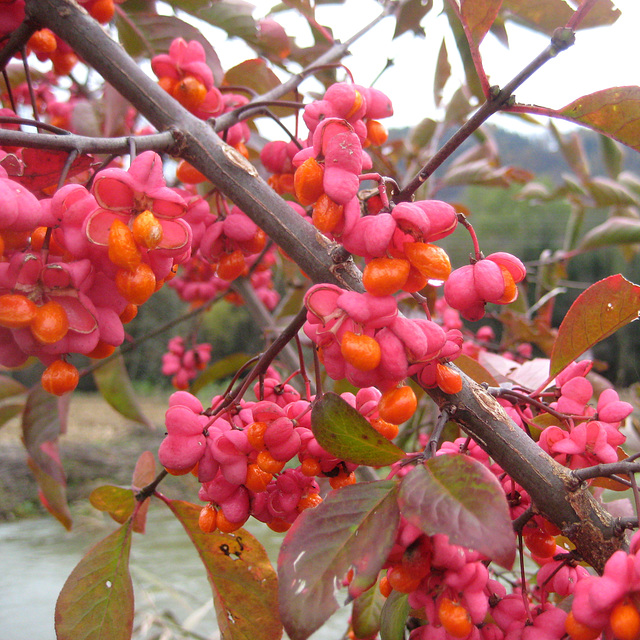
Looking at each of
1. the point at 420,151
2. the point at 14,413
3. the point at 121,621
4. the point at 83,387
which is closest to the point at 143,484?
the point at 121,621

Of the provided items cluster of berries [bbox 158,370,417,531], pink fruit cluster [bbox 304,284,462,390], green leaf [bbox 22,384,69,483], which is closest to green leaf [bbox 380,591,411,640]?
cluster of berries [bbox 158,370,417,531]

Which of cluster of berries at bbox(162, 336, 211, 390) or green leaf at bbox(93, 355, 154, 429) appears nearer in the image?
green leaf at bbox(93, 355, 154, 429)

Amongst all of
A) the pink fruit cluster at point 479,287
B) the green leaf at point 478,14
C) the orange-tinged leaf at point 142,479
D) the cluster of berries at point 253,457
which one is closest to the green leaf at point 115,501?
the orange-tinged leaf at point 142,479

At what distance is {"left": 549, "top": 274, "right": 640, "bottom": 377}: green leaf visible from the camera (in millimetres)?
417

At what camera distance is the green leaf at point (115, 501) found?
1.84ft

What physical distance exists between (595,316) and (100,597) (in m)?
0.48

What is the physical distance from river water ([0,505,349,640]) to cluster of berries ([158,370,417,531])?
0.90 m

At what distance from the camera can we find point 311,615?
0.30m

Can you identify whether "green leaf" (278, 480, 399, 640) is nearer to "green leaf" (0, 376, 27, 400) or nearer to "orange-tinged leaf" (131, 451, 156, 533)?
"orange-tinged leaf" (131, 451, 156, 533)

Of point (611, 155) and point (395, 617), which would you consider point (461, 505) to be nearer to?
point (395, 617)

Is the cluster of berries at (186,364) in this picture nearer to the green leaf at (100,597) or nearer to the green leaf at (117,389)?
the green leaf at (117,389)

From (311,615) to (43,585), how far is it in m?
1.44

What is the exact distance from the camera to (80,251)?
347 millimetres

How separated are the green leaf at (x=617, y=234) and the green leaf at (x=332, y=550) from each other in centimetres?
108
